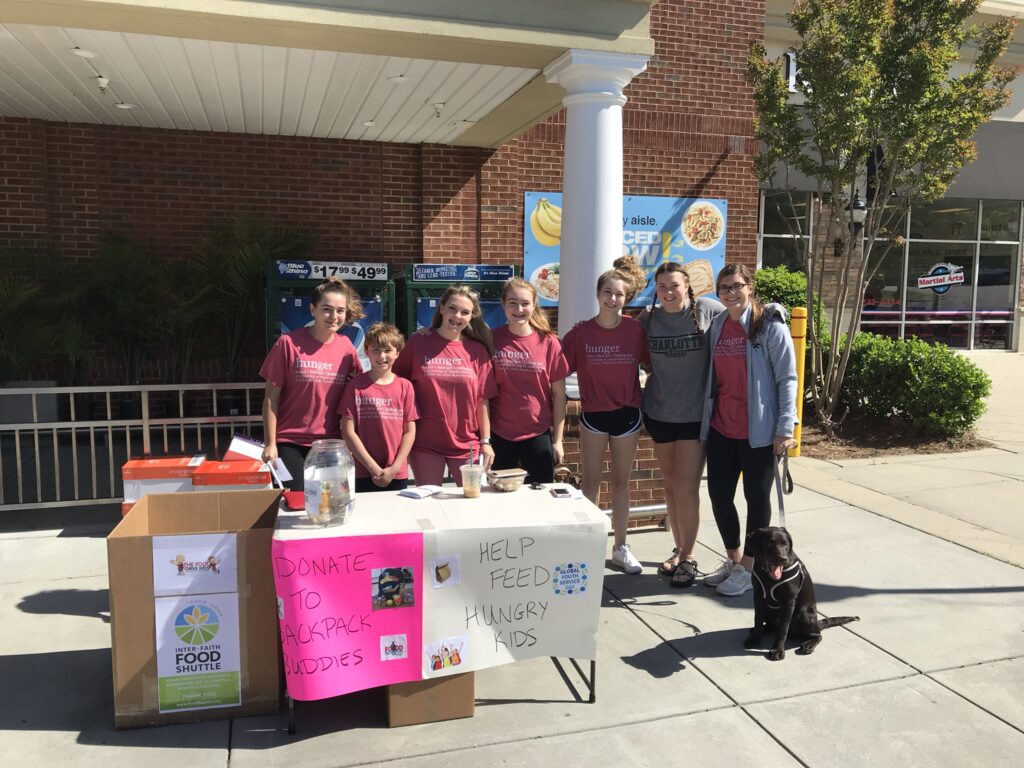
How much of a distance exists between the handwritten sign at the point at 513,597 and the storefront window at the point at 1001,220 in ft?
61.3

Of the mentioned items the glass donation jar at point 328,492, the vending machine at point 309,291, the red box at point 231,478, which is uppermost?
the vending machine at point 309,291

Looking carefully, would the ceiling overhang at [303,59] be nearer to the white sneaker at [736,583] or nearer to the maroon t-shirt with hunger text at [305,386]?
the maroon t-shirt with hunger text at [305,386]

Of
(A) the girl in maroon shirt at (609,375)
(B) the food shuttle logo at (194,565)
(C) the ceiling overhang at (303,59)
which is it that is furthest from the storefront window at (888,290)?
(B) the food shuttle logo at (194,565)

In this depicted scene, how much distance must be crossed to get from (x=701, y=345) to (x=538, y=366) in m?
0.98

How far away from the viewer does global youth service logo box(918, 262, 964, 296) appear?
18.2 meters

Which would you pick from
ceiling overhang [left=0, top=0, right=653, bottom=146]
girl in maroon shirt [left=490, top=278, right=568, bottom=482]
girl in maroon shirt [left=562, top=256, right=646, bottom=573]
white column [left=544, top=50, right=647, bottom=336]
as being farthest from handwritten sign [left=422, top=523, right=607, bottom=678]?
ceiling overhang [left=0, top=0, right=653, bottom=146]

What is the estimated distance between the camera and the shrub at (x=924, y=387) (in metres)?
9.37

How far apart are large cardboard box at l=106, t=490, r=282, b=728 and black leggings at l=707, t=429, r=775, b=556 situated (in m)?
2.52

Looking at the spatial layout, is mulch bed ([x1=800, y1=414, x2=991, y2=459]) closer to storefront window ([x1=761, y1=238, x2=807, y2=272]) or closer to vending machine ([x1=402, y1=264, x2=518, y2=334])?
vending machine ([x1=402, y1=264, x2=518, y2=334])

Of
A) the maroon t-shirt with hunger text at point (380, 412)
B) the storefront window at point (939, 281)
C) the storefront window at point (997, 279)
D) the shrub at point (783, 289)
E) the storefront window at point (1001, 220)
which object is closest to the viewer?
the maroon t-shirt with hunger text at point (380, 412)

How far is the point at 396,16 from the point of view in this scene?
523 cm

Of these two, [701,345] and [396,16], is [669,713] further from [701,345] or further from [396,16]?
[396,16]

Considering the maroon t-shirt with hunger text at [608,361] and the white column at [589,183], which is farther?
the white column at [589,183]

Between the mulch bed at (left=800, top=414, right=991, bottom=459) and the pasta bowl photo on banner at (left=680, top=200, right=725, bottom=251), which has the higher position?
the pasta bowl photo on banner at (left=680, top=200, right=725, bottom=251)
